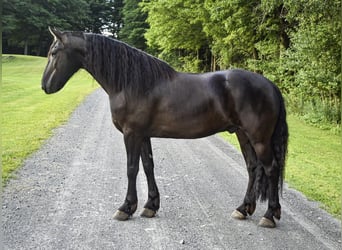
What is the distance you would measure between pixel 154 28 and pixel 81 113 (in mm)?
16149

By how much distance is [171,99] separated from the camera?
395 centimetres

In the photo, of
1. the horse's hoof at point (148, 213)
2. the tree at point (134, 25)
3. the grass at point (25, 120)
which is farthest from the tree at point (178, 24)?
the horse's hoof at point (148, 213)

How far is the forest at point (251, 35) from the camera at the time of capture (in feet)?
31.6

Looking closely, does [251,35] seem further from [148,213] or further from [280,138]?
[148,213]

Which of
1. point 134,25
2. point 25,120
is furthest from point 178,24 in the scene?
point 134,25

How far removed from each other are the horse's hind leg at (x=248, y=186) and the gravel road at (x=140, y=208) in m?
0.12

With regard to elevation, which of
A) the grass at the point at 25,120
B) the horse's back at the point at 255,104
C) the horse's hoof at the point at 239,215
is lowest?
the grass at the point at 25,120

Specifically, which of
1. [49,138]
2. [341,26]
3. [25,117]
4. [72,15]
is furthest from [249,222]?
[72,15]

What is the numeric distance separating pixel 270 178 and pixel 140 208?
1639 millimetres

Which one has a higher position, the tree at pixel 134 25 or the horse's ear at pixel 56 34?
the tree at pixel 134 25

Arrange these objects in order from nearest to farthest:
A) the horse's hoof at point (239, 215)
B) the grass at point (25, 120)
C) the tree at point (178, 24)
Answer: the horse's hoof at point (239, 215), the grass at point (25, 120), the tree at point (178, 24)

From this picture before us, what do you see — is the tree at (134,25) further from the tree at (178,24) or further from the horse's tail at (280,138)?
the horse's tail at (280,138)

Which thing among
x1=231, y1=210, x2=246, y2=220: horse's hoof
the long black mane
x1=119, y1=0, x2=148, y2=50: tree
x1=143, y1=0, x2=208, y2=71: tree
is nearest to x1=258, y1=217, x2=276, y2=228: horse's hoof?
x1=231, y1=210, x2=246, y2=220: horse's hoof

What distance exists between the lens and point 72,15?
1802 inches
